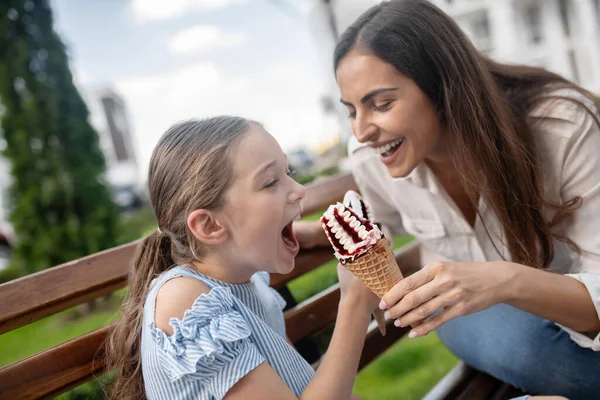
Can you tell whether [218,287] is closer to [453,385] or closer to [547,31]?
[453,385]

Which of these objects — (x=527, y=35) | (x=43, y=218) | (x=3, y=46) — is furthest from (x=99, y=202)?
(x=527, y=35)

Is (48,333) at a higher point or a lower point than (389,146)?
lower

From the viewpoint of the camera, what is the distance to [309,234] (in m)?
2.04

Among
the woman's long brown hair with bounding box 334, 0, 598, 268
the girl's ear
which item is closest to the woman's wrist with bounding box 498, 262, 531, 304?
the woman's long brown hair with bounding box 334, 0, 598, 268

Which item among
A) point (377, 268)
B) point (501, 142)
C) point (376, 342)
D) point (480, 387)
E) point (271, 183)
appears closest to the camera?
point (377, 268)

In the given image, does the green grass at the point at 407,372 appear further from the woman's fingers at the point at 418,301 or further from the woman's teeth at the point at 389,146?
the woman's fingers at the point at 418,301

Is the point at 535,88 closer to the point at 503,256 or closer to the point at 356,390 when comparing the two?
the point at 503,256

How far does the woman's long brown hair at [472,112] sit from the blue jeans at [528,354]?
0.25 meters

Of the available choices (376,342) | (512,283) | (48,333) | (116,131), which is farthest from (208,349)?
(116,131)

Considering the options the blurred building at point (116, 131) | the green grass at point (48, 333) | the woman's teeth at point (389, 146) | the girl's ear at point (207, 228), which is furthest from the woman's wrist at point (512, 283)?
the blurred building at point (116, 131)

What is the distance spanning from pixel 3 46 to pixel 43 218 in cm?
188

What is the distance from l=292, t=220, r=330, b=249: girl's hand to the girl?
0.38 m

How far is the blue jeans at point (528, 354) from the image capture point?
5.70ft

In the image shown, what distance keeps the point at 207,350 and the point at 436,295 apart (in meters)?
0.56
